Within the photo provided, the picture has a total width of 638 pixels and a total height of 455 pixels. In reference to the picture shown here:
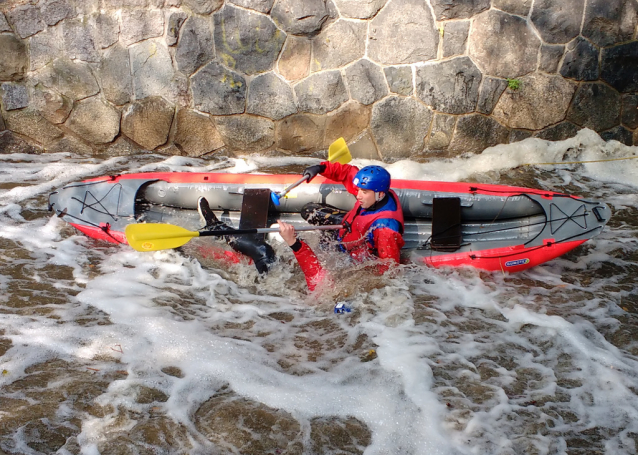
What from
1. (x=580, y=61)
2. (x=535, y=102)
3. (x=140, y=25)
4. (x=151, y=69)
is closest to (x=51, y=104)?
(x=151, y=69)

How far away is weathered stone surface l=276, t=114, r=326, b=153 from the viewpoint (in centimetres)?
601

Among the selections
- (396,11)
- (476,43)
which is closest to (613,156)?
(476,43)

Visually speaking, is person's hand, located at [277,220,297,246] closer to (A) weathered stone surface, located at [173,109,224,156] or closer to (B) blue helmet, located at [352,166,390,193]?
(B) blue helmet, located at [352,166,390,193]

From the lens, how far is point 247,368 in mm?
2961

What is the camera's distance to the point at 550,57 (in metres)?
5.76

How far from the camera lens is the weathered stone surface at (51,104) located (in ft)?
19.5

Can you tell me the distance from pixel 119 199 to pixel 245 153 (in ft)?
6.55

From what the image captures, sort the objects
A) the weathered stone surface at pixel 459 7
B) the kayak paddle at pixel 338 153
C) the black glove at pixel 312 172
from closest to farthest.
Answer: the black glove at pixel 312 172, the kayak paddle at pixel 338 153, the weathered stone surface at pixel 459 7

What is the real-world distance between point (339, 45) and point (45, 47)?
318 centimetres

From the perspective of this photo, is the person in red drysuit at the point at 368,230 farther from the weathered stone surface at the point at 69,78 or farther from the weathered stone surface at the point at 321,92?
the weathered stone surface at the point at 69,78

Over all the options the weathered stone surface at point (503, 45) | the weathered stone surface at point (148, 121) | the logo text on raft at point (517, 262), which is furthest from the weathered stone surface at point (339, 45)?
the logo text on raft at point (517, 262)

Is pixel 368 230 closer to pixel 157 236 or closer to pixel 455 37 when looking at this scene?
pixel 157 236

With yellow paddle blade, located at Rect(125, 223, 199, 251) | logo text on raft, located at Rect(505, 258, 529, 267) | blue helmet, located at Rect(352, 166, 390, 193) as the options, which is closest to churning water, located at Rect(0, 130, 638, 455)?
logo text on raft, located at Rect(505, 258, 529, 267)

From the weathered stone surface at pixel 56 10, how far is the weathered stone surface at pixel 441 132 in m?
4.07
